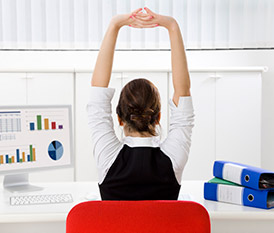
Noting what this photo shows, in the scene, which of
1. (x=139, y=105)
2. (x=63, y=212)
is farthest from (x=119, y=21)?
(x=63, y=212)

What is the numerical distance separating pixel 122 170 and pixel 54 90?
248cm

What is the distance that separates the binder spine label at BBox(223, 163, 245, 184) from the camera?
178cm

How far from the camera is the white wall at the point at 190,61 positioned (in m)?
4.16

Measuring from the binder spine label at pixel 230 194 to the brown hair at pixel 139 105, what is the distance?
566 millimetres

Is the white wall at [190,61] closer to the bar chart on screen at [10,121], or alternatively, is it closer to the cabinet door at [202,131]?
the cabinet door at [202,131]

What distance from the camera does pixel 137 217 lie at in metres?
1.13

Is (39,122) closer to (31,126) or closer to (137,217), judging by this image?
(31,126)

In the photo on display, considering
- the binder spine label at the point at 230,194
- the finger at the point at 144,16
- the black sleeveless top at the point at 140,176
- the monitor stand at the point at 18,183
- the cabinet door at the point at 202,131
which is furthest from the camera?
the cabinet door at the point at 202,131

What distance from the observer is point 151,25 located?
1.48m

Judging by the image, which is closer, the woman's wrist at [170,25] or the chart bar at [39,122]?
the woman's wrist at [170,25]

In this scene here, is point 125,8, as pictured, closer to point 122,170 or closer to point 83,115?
point 83,115

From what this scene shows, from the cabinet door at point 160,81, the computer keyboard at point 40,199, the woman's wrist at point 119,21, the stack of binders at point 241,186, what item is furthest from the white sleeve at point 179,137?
the cabinet door at point 160,81

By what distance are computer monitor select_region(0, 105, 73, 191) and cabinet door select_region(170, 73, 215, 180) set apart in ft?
5.74

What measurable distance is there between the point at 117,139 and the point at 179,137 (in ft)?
0.74
